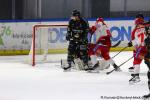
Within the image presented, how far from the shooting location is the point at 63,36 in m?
12.7

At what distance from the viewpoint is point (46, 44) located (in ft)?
39.5

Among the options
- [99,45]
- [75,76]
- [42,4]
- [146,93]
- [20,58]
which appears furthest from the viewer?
[42,4]

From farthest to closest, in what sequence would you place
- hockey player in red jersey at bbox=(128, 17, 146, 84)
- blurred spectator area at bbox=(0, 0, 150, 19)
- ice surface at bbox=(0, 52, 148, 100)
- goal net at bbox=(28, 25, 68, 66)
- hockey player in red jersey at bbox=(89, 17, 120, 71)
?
blurred spectator area at bbox=(0, 0, 150, 19) < goal net at bbox=(28, 25, 68, 66) < hockey player in red jersey at bbox=(89, 17, 120, 71) < hockey player in red jersey at bbox=(128, 17, 146, 84) < ice surface at bbox=(0, 52, 148, 100)

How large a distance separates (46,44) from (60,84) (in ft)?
11.8

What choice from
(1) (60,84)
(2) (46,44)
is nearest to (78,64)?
(2) (46,44)

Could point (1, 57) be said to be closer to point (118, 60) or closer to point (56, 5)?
point (118, 60)

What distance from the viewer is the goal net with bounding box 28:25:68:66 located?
11.5 meters

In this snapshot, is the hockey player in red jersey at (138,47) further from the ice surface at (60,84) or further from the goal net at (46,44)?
the goal net at (46,44)

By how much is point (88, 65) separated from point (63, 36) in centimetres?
251

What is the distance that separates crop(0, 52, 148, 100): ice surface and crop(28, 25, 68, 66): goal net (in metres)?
0.39

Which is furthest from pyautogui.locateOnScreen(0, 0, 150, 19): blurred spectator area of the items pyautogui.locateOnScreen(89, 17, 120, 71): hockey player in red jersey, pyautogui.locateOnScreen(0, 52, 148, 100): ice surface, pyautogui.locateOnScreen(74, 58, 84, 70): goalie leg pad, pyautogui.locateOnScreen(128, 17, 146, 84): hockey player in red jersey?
pyautogui.locateOnScreen(128, 17, 146, 84): hockey player in red jersey

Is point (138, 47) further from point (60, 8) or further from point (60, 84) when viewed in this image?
point (60, 8)

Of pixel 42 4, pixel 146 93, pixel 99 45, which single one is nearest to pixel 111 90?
pixel 146 93

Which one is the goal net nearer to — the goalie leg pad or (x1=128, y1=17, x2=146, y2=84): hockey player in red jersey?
the goalie leg pad
